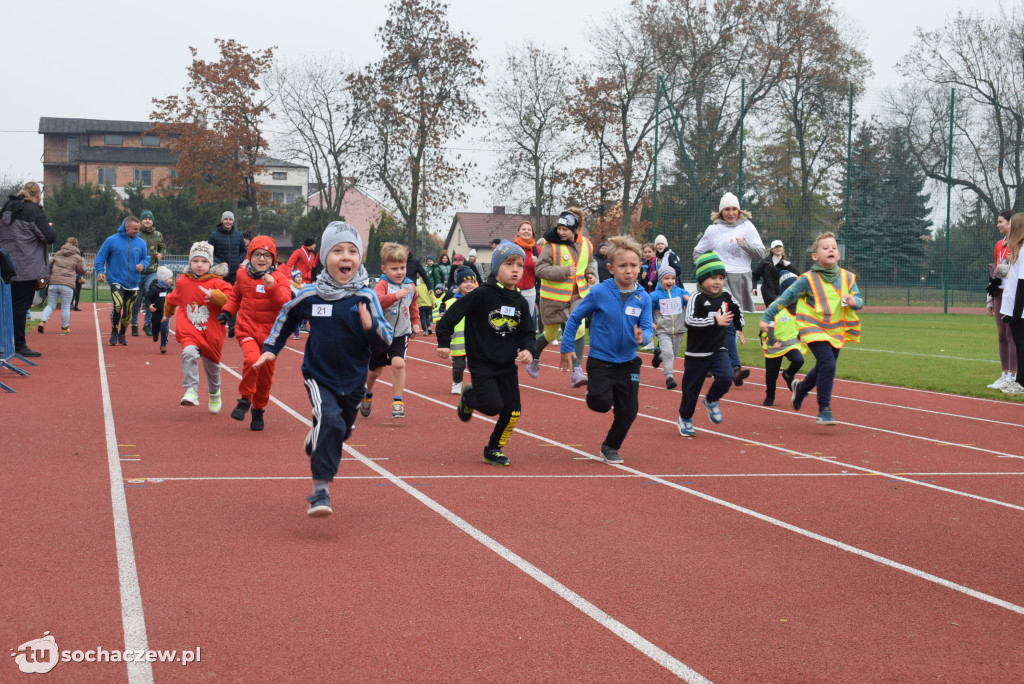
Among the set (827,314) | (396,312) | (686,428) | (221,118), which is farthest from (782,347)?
(221,118)

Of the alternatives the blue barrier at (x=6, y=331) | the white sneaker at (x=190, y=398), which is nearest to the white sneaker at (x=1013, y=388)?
the white sneaker at (x=190, y=398)

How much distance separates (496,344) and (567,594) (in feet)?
11.8

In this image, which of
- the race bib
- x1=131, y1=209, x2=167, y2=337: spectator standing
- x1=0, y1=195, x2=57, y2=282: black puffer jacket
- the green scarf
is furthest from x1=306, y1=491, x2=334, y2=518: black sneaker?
x1=131, y1=209, x2=167, y2=337: spectator standing

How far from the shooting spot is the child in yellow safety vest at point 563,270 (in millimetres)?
12531

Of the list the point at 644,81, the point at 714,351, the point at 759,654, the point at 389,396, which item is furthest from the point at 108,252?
the point at 644,81

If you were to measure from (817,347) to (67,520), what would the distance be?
6928 mm

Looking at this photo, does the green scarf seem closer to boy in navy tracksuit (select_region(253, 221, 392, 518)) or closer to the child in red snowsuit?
the child in red snowsuit

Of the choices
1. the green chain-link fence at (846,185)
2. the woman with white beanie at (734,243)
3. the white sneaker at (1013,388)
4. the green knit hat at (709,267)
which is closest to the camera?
the green knit hat at (709,267)

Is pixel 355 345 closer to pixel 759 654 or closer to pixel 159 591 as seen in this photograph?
pixel 159 591

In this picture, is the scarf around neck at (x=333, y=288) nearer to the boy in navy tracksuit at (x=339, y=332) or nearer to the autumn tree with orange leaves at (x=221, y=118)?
the boy in navy tracksuit at (x=339, y=332)

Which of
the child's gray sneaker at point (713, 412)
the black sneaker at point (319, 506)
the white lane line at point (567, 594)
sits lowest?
the white lane line at point (567, 594)

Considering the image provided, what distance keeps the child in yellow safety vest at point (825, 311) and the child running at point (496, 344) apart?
3262 millimetres

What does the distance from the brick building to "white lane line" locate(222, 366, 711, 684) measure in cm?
9798

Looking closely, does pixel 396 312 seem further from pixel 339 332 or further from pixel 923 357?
pixel 923 357
